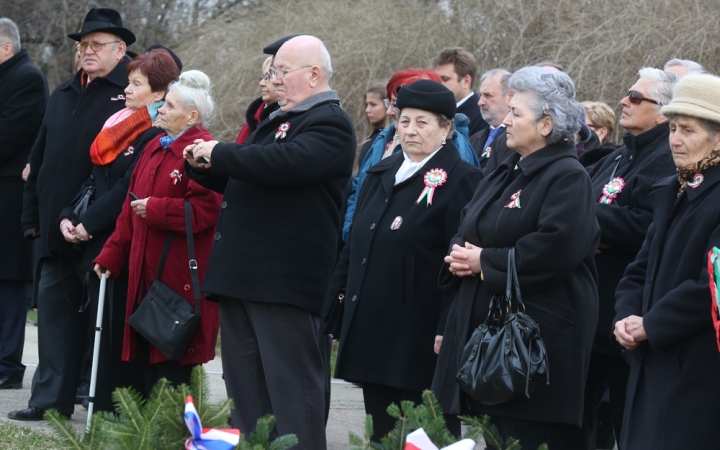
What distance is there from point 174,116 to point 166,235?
0.65 metres

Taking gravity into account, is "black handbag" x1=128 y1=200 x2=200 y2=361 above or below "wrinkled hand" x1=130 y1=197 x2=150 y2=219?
below

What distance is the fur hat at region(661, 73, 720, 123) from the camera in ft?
13.1

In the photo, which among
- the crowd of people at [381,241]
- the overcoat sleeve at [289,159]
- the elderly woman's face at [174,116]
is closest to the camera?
the crowd of people at [381,241]

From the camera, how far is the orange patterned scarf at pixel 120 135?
6.07m

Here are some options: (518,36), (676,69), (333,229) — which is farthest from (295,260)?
(518,36)

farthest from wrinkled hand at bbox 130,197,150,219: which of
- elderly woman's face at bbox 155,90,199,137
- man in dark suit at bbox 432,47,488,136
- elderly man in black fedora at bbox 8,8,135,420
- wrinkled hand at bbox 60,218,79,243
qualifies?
man in dark suit at bbox 432,47,488,136

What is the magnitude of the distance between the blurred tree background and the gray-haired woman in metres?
5.21

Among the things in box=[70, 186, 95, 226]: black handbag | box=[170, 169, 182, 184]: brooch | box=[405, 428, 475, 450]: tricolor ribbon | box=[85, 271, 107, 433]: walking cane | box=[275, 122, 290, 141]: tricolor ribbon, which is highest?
box=[275, 122, 290, 141]: tricolor ribbon

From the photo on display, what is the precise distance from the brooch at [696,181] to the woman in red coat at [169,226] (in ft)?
8.35

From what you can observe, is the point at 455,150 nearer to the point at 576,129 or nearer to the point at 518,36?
the point at 576,129

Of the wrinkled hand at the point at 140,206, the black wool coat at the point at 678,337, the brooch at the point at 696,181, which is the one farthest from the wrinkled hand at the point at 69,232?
the brooch at the point at 696,181

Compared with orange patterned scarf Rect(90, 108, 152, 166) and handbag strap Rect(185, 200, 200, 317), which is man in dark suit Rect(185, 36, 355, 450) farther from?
orange patterned scarf Rect(90, 108, 152, 166)

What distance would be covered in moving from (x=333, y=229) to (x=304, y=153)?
19.1 inches

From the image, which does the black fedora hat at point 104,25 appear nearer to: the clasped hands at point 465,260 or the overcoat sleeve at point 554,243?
the clasped hands at point 465,260
